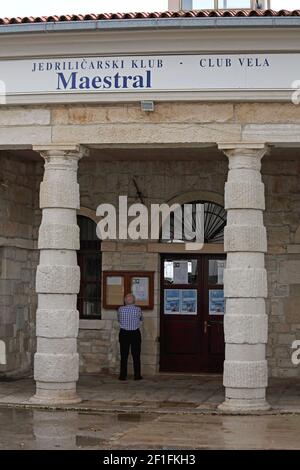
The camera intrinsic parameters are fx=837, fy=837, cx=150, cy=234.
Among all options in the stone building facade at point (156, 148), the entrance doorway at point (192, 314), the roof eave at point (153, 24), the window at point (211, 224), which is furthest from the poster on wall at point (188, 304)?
the roof eave at point (153, 24)

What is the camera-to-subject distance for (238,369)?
1162cm

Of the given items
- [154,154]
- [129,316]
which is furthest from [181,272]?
[154,154]

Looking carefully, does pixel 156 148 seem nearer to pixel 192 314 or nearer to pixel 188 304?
pixel 188 304

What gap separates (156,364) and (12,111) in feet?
18.5

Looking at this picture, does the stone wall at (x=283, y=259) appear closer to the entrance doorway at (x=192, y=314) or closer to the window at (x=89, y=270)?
the entrance doorway at (x=192, y=314)

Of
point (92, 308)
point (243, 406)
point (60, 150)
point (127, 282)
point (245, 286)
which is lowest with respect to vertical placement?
point (243, 406)

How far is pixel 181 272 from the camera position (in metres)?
15.8

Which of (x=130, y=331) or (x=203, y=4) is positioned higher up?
(x=203, y=4)

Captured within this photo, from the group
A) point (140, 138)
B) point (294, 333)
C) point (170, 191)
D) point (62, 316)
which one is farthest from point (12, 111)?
point (294, 333)

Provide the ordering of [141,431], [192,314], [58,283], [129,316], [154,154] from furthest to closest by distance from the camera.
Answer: [192,314] → [154,154] → [129,316] → [58,283] → [141,431]

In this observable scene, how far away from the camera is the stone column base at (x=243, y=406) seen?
11.5 m

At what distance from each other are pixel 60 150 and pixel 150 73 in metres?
1.72
